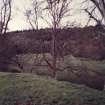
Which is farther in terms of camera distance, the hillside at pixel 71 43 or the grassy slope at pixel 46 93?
the hillside at pixel 71 43

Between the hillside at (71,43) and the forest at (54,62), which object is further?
the hillside at (71,43)

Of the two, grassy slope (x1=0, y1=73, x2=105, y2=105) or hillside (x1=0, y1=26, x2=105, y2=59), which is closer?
grassy slope (x1=0, y1=73, x2=105, y2=105)

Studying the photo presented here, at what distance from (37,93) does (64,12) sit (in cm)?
1054

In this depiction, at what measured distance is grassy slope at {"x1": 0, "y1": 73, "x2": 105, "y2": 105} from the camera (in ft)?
37.6

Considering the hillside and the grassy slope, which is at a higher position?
the hillside

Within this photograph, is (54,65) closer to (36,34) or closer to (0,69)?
(0,69)

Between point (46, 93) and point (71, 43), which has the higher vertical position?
point (71, 43)

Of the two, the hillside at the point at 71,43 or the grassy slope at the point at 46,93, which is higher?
the hillside at the point at 71,43

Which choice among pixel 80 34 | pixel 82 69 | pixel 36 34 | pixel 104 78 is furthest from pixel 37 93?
pixel 36 34

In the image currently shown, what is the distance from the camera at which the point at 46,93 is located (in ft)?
40.5

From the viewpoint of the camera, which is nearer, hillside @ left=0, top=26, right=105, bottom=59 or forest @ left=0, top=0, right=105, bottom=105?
forest @ left=0, top=0, right=105, bottom=105

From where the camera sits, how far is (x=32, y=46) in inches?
1148

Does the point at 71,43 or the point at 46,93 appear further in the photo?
the point at 71,43

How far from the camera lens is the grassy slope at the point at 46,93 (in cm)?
1145
